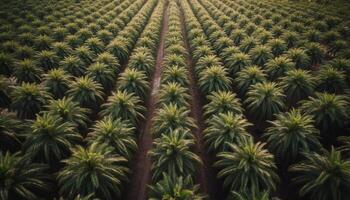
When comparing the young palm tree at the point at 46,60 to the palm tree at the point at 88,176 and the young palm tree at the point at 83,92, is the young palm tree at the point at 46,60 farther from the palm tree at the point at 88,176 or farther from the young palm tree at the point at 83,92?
the palm tree at the point at 88,176

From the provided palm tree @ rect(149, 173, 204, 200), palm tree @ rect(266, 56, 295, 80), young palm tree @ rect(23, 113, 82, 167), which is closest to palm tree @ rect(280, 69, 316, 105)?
palm tree @ rect(266, 56, 295, 80)

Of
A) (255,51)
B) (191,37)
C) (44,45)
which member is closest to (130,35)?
(191,37)

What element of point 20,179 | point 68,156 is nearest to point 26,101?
point 68,156

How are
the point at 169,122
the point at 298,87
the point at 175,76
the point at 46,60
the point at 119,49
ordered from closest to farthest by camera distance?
the point at 169,122 → the point at 298,87 → the point at 175,76 → the point at 46,60 → the point at 119,49

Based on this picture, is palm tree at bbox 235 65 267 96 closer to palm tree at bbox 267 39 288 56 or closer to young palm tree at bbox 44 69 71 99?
Result: palm tree at bbox 267 39 288 56

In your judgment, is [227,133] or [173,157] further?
[227,133]

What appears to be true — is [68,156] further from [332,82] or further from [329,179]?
[332,82]

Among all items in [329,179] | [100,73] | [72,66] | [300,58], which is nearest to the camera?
[329,179]

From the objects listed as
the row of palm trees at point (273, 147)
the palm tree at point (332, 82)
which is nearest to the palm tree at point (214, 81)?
the row of palm trees at point (273, 147)
